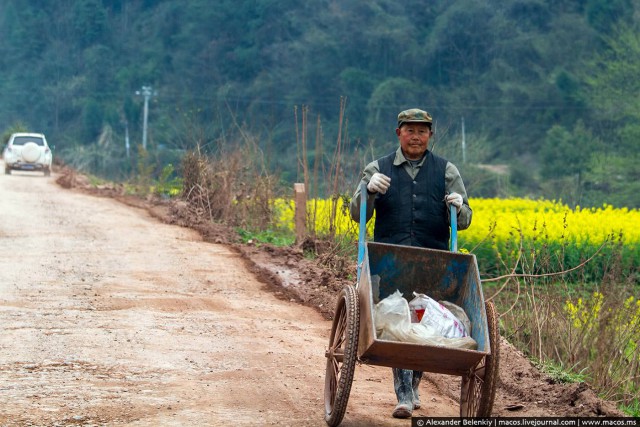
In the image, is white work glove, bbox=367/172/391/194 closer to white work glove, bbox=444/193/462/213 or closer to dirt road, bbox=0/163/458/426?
white work glove, bbox=444/193/462/213

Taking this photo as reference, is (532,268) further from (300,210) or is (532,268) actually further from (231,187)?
(231,187)

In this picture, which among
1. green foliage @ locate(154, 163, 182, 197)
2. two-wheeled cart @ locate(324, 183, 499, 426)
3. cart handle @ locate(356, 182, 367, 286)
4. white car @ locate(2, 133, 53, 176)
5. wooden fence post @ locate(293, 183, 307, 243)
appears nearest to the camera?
two-wheeled cart @ locate(324, 183, 499, 426)

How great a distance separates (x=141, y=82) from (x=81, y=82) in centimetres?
580

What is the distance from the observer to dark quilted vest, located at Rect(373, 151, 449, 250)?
720cm

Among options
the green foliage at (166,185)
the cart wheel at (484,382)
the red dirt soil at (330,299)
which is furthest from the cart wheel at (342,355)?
the green foliage at (166,185)

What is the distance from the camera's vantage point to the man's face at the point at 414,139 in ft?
23.6

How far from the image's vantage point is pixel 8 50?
93812 millimetres

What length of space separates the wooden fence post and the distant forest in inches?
1050

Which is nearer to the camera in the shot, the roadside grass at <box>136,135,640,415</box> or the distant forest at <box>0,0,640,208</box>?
the roadside grass at <box>136,135,640,415</box>

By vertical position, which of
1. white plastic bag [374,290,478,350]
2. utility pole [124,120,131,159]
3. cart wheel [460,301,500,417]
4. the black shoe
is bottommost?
→ utility pole [124,120,131,159]

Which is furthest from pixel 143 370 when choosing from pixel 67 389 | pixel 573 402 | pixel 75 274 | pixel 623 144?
pixel 623 144

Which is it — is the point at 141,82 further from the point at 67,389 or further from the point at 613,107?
the point at 67,389

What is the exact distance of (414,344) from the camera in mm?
6152

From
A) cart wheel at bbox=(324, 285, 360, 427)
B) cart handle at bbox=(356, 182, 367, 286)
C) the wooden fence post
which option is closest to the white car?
the wooden fence post
